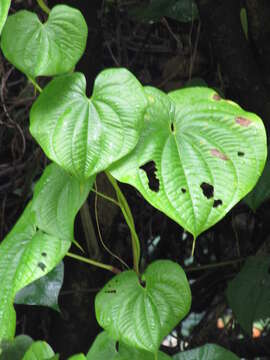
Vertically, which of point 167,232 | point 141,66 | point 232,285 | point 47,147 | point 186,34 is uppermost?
point 47,147

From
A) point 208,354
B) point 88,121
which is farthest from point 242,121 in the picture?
point 208,354

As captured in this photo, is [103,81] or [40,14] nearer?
[103,81]

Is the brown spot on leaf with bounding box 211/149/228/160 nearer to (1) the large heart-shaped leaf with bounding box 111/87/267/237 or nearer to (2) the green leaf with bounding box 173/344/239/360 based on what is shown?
(1) the large heart-shaped leaf with bounding box 111/87/267/237

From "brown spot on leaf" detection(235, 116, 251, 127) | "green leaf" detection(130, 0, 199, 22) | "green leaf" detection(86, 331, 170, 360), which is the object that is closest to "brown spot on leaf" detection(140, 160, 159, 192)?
"brown spot on leaf" detection(235, 116, 251, 127)

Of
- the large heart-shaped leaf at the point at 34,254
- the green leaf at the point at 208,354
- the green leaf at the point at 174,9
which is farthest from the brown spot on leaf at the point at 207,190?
the green leaf at the point at 174,9

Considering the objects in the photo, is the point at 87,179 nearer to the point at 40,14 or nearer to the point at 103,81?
the point at 103,81

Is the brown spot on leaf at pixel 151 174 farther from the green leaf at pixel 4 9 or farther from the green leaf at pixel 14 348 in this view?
the green leaf at pixel 14 348

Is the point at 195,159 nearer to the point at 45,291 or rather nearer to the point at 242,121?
the point at 242,121

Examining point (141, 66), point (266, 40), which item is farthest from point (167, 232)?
point (266, 40)
